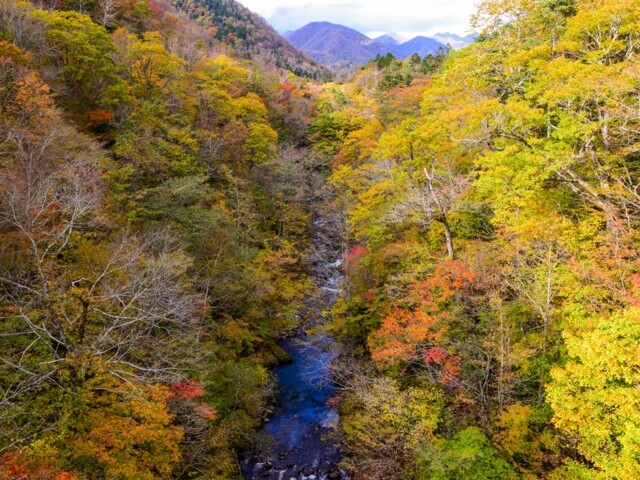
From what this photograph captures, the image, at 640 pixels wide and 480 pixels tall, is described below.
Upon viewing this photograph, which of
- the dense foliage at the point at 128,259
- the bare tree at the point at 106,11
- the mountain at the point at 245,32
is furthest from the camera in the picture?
the mountain at the point at 245,32

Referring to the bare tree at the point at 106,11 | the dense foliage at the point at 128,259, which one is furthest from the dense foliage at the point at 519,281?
the bare tree at the point at 106,11

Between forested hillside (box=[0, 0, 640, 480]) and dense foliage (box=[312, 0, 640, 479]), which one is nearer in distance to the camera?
dense foliage (box=[312, 0, 640, 479])

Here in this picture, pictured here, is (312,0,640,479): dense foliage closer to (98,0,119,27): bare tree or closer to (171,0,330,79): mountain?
(98,0,119,27): bare tree

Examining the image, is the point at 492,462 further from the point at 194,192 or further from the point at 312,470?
the point at 194,192

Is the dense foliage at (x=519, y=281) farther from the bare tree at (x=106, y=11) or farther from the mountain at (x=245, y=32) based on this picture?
the mountain at (x=245, y=32)

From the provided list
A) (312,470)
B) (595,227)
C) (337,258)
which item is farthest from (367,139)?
(312,470)

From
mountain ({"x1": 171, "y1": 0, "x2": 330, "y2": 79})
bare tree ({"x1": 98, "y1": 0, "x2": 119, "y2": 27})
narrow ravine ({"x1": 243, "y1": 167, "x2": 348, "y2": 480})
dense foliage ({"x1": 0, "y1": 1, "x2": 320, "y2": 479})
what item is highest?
mountain ({"x1": 171, "y1": 0, "x2": 330, "y2": 79})

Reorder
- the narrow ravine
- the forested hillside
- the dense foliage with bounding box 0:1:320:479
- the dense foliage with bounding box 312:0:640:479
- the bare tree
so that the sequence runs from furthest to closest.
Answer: the bare tree < the narrow ravine < the dense foliage with bounding box 0:1:320:479 < the forested hillside < the dense foliage with bounding box 312:0:640:479

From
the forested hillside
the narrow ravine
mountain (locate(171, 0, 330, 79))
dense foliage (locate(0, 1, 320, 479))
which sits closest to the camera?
the forested hillside

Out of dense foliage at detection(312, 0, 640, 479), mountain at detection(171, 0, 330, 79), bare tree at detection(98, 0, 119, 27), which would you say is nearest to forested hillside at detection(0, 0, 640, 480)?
dense foliage at detection(312, 0, 640, 479)
